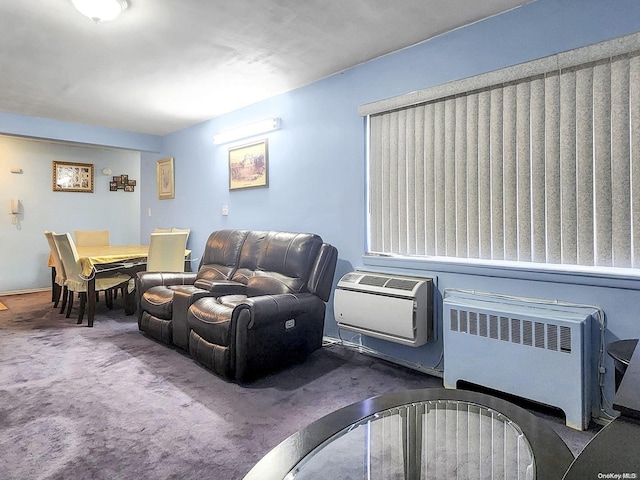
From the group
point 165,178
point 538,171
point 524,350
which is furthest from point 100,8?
point 165,178

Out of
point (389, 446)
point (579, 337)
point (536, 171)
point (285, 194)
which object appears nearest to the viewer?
point (389, 446)

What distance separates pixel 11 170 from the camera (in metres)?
6.01

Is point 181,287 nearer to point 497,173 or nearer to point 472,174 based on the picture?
point 472,174

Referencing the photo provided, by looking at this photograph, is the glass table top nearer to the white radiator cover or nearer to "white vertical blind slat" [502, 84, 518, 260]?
the white radiator cover

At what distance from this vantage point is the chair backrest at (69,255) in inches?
161

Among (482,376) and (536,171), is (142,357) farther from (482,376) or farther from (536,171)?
(536,171)

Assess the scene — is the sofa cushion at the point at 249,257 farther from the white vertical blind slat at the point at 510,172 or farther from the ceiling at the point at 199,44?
the white vertical blind slat at the point at 510,172

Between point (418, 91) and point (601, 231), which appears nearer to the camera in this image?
point (601, 231)

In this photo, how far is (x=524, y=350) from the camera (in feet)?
7.04

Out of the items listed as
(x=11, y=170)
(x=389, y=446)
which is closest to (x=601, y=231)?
(x=389, y=446)

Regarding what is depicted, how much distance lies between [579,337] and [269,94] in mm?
3353

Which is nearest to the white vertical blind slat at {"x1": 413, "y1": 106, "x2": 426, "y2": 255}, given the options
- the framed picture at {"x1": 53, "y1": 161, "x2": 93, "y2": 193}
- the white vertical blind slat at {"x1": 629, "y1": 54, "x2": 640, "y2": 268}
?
the white vertical blind slat at {"x1": 629, "y1": 54, "x2": 640, "y2": 268}

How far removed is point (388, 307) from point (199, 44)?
2.33 metres

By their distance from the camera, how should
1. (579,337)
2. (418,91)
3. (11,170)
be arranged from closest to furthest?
1. (579,337)
2. (418,91)
3. (11,170)
